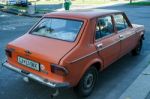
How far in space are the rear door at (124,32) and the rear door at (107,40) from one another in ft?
0.89

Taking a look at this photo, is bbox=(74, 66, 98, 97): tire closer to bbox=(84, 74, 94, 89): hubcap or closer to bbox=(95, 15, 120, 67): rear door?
bbox=(84, 74, 94, 89): hubcap

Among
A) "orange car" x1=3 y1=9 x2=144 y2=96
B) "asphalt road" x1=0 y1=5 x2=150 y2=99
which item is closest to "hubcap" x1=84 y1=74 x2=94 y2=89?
"orange car" x1=3 y1=9 x2=144 y2=96

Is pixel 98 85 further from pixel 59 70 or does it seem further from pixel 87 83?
pixel 59 70

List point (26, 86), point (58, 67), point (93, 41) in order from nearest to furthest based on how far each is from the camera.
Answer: point (58, 67)
point (93, 41)
point (26, 86)

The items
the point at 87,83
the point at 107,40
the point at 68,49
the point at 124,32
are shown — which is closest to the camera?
the point at 68,49

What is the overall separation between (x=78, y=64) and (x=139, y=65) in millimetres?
2896

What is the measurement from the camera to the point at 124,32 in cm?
646

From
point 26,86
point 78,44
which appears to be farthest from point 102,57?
point 26,86

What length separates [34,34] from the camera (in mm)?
5523

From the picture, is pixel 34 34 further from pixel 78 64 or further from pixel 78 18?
pixel 78 64

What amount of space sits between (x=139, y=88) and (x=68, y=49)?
1.80 metres

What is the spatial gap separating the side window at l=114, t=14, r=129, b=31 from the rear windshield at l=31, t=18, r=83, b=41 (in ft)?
4.51

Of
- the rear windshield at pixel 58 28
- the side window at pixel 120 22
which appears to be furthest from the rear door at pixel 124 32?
the rear windshield at pixel 58 28

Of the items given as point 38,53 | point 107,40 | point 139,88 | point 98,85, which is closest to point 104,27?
point 107,40
